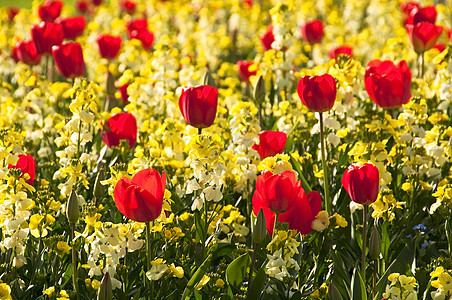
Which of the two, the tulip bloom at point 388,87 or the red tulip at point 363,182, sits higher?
the tulip bloom at point 388,87

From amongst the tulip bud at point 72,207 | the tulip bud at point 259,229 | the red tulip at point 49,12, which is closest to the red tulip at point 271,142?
the tulip bud at point 259,229

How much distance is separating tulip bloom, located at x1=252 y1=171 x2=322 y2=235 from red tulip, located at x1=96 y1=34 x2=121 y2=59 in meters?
3.27

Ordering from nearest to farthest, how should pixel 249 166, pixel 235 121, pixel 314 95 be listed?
pixel 314 95 → pixel 249 166 → pixel 235 121

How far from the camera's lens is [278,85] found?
16.0 feet

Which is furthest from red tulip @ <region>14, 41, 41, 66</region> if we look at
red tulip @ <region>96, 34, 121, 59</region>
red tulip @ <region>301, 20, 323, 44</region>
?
red tulip @ <region>301, 20, 323, 44</region>

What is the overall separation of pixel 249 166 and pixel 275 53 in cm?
177

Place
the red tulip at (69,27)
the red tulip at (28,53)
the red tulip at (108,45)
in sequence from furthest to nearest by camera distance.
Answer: the red tulip at (69,27) < the red tulip at (108,45) < the red tulip at (28,53)

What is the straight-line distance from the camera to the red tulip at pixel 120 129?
3.76 meters

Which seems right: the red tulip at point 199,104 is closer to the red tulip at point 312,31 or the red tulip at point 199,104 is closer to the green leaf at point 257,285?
the green leaf at point 257,285

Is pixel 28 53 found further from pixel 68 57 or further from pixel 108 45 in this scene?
pixel 68 57

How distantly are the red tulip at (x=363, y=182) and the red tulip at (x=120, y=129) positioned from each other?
1.50 metres

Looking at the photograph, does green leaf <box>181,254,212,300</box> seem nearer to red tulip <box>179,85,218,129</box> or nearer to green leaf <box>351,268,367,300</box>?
green leaf <box>351,268,367,300</box>

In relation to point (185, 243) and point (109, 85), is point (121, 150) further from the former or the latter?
point (109, 85)

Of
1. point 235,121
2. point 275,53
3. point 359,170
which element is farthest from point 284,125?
point 359,170
